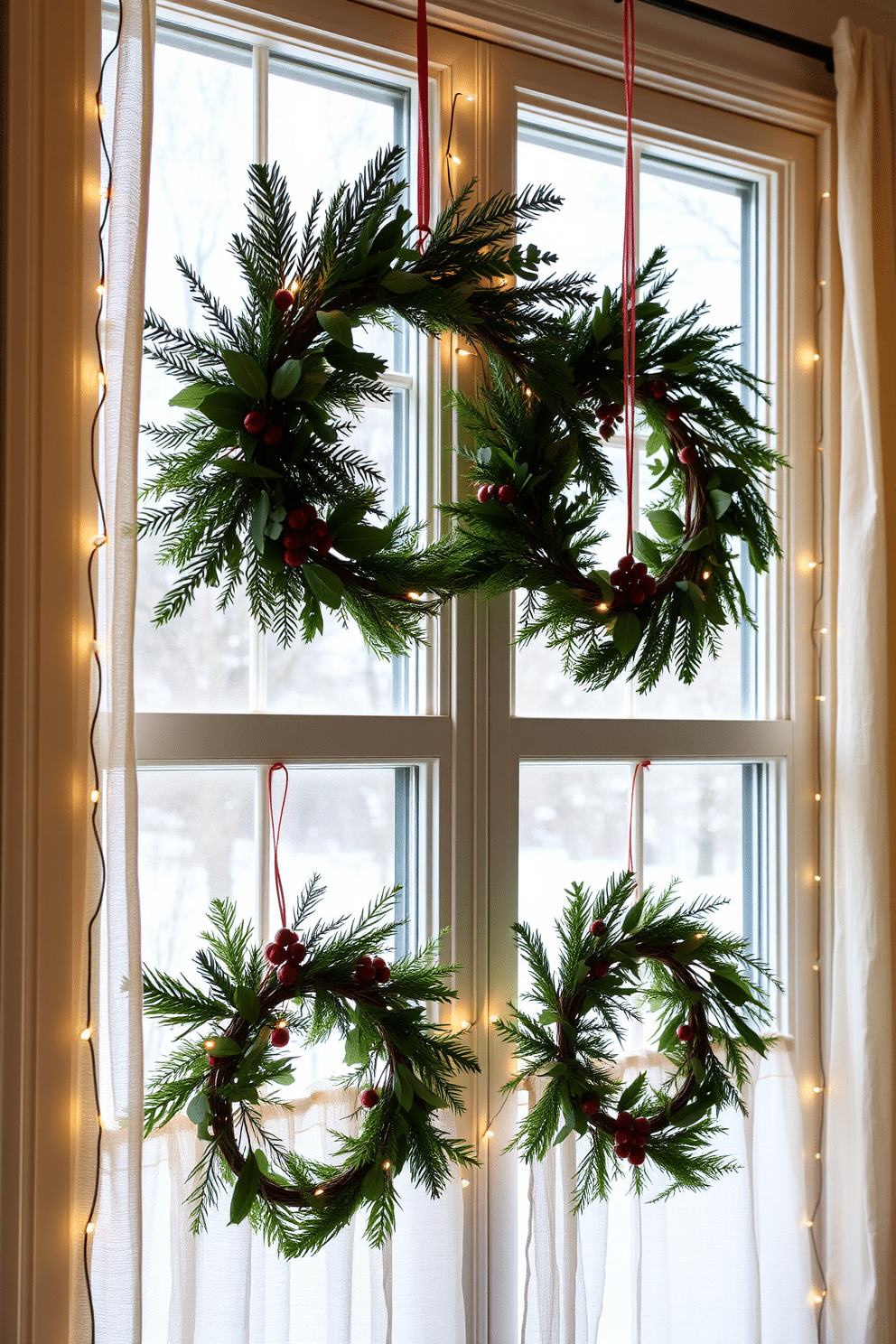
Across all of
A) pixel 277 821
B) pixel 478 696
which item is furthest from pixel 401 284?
pixel 277 821

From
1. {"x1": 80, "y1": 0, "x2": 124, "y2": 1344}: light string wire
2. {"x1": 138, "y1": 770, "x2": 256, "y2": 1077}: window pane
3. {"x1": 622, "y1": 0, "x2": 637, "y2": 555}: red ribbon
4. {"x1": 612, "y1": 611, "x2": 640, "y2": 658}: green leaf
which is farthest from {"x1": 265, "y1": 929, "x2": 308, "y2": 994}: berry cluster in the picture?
{"x1": 622, "y1": 0, "x2": 637, "y2": 555}: red ribbon

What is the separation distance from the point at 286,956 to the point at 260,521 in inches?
20.3

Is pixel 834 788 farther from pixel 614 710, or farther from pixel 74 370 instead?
pixel 74 370

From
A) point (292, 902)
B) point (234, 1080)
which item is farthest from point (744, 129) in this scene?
point (234, 1080)

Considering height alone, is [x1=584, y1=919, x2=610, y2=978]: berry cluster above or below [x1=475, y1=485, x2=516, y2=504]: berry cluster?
below

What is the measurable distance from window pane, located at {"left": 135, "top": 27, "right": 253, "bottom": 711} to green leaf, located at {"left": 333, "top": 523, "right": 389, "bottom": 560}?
214 mm

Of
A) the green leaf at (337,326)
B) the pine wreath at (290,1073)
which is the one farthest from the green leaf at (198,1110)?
the green leaf at (337,326)

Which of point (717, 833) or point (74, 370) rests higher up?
point (74, 370)

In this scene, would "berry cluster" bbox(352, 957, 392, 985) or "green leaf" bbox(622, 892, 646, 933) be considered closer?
"berry cluster" bbox(352, 957, 392, 985)

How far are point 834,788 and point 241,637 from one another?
1.02m

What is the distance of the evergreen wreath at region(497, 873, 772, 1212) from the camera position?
1.40 meters

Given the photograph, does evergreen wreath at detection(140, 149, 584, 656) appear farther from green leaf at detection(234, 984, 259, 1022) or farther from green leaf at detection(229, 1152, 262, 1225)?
green leaf at detection(229, 1152, 262, 1225)

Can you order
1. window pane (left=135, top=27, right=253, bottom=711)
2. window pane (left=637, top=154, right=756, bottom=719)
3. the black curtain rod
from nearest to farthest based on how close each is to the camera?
window pane (left=135, top=27, right=253, bottom=711) → the black curtain rod → window pane (left=637, top=154, right=756, bottom=719)

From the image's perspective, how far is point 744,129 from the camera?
1.74m
